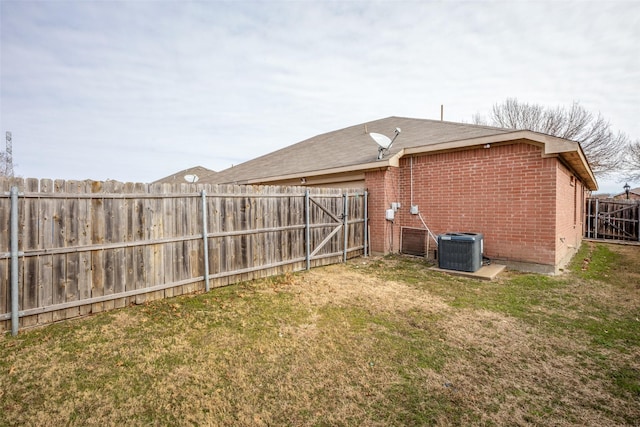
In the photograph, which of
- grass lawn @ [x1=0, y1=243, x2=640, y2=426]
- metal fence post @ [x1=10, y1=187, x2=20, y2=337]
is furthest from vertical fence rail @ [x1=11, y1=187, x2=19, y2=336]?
grass lawn @ [x1=0, y1=243, x2=640, y2=426]

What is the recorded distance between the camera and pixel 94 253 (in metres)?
4.31

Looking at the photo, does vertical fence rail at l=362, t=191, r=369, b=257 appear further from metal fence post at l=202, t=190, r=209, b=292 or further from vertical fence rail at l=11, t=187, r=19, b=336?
vertical fence rail at l=11, t=187, r=19, b=336

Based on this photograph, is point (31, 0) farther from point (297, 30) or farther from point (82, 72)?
point (297, 30)

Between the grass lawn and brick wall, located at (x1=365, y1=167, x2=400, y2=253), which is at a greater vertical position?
brick wall, located at (x1=365, y1=167, x2=400, y2=253)

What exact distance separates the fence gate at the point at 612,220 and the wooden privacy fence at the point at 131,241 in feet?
55.7

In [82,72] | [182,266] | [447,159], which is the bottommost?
[182,266]

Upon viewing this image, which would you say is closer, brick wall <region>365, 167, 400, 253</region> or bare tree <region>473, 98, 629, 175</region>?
brick wall <region>365, 167, 400, 253</region>

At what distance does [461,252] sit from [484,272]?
647 millimetres

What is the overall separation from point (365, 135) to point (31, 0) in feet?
35.3

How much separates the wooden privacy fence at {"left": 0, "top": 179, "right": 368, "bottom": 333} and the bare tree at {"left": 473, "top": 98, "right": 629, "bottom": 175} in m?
24.3

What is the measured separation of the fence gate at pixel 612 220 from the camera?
46.6ft

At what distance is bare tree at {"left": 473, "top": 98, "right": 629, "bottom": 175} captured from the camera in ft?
74.8

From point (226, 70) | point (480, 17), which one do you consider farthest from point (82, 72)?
point (480, 17)

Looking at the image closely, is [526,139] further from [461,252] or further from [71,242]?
[71,242]
